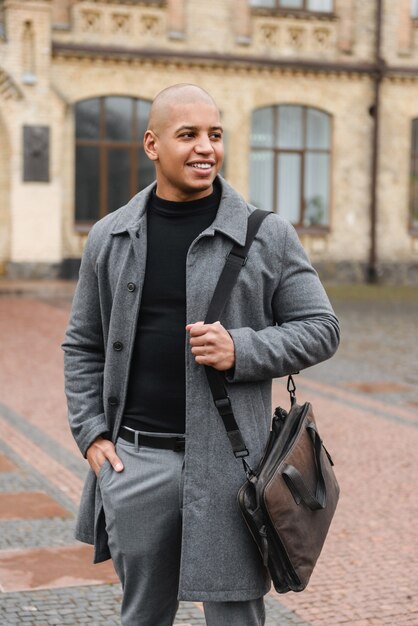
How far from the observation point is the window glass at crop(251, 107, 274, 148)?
2519 centimetres

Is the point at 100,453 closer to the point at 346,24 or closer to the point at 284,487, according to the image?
the point at 284,487

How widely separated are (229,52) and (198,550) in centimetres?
2241

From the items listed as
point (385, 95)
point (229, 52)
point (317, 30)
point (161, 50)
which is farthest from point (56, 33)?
point (385, 95)

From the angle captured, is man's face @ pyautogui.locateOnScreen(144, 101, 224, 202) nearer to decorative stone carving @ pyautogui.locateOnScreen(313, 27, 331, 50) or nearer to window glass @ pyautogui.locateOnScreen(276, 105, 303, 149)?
window glass @ pyautogui.locateOnScreen(276, 105, 303, 149)

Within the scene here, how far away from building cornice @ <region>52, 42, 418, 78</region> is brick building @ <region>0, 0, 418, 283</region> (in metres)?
0.03

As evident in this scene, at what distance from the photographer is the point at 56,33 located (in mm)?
23219

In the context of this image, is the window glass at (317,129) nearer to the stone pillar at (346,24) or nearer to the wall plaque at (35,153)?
the stone pillar at (346,24)

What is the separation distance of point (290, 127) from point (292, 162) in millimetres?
768

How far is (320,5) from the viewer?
25547 millimetres

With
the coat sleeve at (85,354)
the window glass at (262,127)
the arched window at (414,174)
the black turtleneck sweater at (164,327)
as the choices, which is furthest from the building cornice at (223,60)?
the black turtleneck sweater at (164,327)

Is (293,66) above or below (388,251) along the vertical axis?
above

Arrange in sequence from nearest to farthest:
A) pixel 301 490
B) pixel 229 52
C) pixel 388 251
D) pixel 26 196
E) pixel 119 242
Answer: pixel 301 490, pixel 119 242, pixel 26 196, pixel 229 52, pixel 388 251

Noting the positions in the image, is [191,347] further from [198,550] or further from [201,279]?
[198,550]

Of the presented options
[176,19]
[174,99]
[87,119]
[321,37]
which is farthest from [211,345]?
[321,37]
